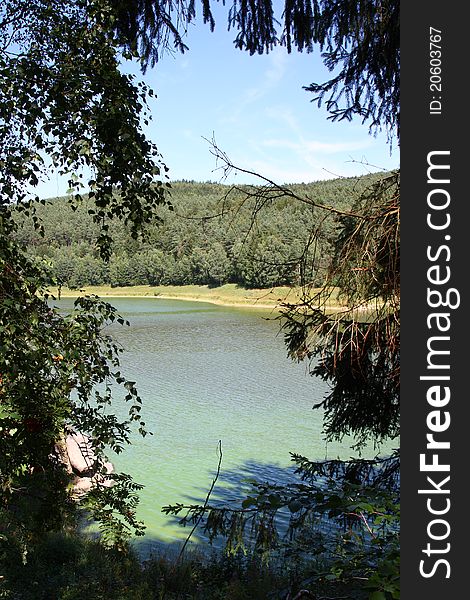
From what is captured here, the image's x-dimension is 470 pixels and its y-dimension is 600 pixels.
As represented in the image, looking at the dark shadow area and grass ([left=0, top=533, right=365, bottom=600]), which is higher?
grass ([left=0, top=533, right=365, bottom=600])

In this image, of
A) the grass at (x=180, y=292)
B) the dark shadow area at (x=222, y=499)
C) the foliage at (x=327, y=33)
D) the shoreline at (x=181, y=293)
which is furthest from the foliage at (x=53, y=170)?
the grass at (x=180, y=292)

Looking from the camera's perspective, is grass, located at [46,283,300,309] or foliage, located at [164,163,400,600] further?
grass, located at [46,283,300,309]

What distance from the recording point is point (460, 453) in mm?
1524

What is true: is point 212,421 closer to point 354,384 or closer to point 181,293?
point 354,384

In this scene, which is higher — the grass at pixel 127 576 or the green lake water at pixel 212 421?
the grass at pixel 127 576

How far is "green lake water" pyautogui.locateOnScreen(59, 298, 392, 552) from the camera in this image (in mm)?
9039

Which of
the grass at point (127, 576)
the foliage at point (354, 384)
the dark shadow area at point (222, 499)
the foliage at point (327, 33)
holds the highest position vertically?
the foliage at point (327, 33)

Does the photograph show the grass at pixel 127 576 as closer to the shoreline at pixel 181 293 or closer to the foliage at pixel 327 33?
the foliage at pixel 327 33

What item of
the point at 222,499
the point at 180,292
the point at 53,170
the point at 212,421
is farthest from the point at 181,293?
the point at 53,170

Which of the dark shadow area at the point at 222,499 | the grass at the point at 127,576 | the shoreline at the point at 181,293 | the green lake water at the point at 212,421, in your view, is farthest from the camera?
the shoreline at the point at 181,293

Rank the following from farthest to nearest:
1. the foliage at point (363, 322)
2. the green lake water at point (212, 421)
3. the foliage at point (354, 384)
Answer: the green lake water at point (212, 421) → the foliage at point (363, 322) → the foliage at point (354, 384)

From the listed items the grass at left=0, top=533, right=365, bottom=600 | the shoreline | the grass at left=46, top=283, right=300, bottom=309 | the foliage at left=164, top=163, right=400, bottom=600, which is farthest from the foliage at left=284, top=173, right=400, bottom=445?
the grass at left=46, top=283, right=300, bottom=309

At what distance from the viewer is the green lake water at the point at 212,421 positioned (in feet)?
29.7

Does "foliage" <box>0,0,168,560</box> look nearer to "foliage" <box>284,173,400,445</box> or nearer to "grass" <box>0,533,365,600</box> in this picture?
"foliage" <box>284,173,400,445</box>
